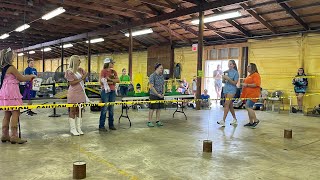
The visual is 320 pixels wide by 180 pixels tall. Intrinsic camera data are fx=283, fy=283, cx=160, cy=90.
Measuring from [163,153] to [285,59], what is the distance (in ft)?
30.1

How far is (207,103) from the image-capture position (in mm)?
11172

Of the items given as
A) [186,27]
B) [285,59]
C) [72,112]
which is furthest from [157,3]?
[72,112]

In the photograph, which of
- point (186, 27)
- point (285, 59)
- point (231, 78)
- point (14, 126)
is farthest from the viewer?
point (186, 27)

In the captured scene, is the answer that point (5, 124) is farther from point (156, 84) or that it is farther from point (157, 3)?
point (157, 3)

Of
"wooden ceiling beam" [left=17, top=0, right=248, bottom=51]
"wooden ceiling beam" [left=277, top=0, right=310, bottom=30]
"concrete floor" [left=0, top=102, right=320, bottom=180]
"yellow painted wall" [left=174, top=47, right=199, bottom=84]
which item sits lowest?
"concrete floor" [left=0, top=102, right=320, bottom=180]

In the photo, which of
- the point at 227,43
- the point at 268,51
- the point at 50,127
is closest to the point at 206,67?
the point at 227,43

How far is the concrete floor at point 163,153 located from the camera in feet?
10.9

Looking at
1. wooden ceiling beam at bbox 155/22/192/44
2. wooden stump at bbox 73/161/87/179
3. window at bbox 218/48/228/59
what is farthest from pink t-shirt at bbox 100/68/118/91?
window at bbox 218/48/228/59

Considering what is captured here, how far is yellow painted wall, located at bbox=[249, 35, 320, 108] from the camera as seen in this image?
10.7 metres

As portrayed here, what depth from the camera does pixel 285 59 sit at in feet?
37.8

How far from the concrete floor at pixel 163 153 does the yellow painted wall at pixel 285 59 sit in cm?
502

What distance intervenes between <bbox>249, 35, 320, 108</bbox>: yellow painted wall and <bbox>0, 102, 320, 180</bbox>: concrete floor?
5025 millimetres

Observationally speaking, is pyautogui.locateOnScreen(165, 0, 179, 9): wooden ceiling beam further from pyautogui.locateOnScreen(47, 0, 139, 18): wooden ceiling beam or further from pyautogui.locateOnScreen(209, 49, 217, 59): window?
pyautogui.locateOnScreen(209, 49, 217, 59): window

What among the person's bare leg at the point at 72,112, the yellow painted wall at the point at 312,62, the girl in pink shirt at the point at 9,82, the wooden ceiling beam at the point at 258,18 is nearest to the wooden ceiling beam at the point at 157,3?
the wooden ceiling beam at the point at 258,18
